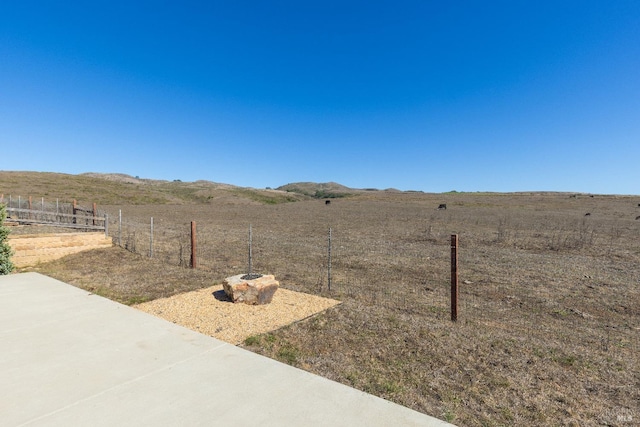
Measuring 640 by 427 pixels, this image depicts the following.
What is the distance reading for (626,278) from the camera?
32.4ft

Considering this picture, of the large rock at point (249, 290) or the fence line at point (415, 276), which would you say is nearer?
the fence line at point (415, 276)

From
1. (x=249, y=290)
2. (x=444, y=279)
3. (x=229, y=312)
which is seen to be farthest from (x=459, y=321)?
(x=229, y=312)

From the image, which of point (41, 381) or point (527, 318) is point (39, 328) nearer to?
point (41, 381)

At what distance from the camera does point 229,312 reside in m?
6.16

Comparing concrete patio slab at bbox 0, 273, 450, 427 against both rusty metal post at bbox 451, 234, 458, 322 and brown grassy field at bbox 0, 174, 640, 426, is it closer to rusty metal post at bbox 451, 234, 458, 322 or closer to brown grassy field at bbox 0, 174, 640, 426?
brown grassy field at bbox 0, 174, 640, 426

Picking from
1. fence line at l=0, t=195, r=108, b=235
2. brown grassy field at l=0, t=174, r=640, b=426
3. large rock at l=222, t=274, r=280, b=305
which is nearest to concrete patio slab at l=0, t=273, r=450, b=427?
brown grassy field at l=0, t=174, r=640, b=426

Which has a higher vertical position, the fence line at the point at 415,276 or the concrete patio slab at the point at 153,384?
the concrete patio slab at the point at 153,384

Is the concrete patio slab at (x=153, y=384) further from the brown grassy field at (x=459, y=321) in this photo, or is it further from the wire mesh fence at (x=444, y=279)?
the wire mesh fence at (x=444, y=279)

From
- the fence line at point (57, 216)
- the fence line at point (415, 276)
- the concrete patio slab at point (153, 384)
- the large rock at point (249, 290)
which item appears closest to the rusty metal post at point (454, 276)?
the fence line at point (415, 276)

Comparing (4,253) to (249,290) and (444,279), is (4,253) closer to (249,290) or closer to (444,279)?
(249,290)

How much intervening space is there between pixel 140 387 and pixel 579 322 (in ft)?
25.5

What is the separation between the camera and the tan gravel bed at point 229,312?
536cm

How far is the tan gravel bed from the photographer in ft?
17.6

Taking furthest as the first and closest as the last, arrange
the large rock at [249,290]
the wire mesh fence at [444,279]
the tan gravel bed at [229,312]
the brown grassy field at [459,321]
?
the large rock at [249,290], the wire mesh fence at [444,279], the tan gravel bed at [229,312], the brown grassy field at [459,321]
